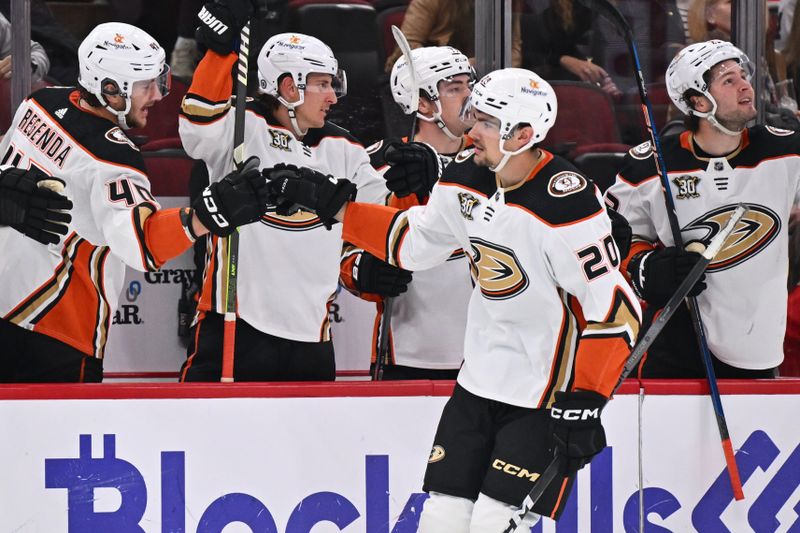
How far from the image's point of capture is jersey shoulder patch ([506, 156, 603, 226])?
2.59m

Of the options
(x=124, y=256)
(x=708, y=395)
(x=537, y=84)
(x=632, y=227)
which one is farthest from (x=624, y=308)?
(x=124, y=256)

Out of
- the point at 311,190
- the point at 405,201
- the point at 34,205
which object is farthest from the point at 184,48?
the point at 311,190

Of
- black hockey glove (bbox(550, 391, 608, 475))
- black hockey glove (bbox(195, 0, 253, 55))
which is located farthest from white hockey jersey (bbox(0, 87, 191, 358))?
black hockey glove (bbox(550, 391, 608, 475))

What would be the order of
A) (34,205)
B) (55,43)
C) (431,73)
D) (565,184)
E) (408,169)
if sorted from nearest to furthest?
(565,184), (34,205), (408,169), (431,73), (55,43)

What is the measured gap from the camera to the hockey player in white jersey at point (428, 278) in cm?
347

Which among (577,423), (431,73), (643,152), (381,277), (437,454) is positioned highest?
(431,73)

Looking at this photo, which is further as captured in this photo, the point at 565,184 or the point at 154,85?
the point at 154,85

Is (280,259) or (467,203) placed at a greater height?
(467,203)

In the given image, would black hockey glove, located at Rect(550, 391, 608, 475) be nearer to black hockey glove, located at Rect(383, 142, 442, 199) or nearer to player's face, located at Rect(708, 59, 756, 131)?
black hockey glove, located at Rect(383, 142, 442, 199)

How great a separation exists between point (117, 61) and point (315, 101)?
0.59 m

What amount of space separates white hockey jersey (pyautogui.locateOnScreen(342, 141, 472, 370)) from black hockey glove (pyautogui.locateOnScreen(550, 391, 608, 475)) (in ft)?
3.41

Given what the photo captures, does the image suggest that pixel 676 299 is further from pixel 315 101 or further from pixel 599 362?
pixel 315 101

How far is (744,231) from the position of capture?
3414mm

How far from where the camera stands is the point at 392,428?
309cm
